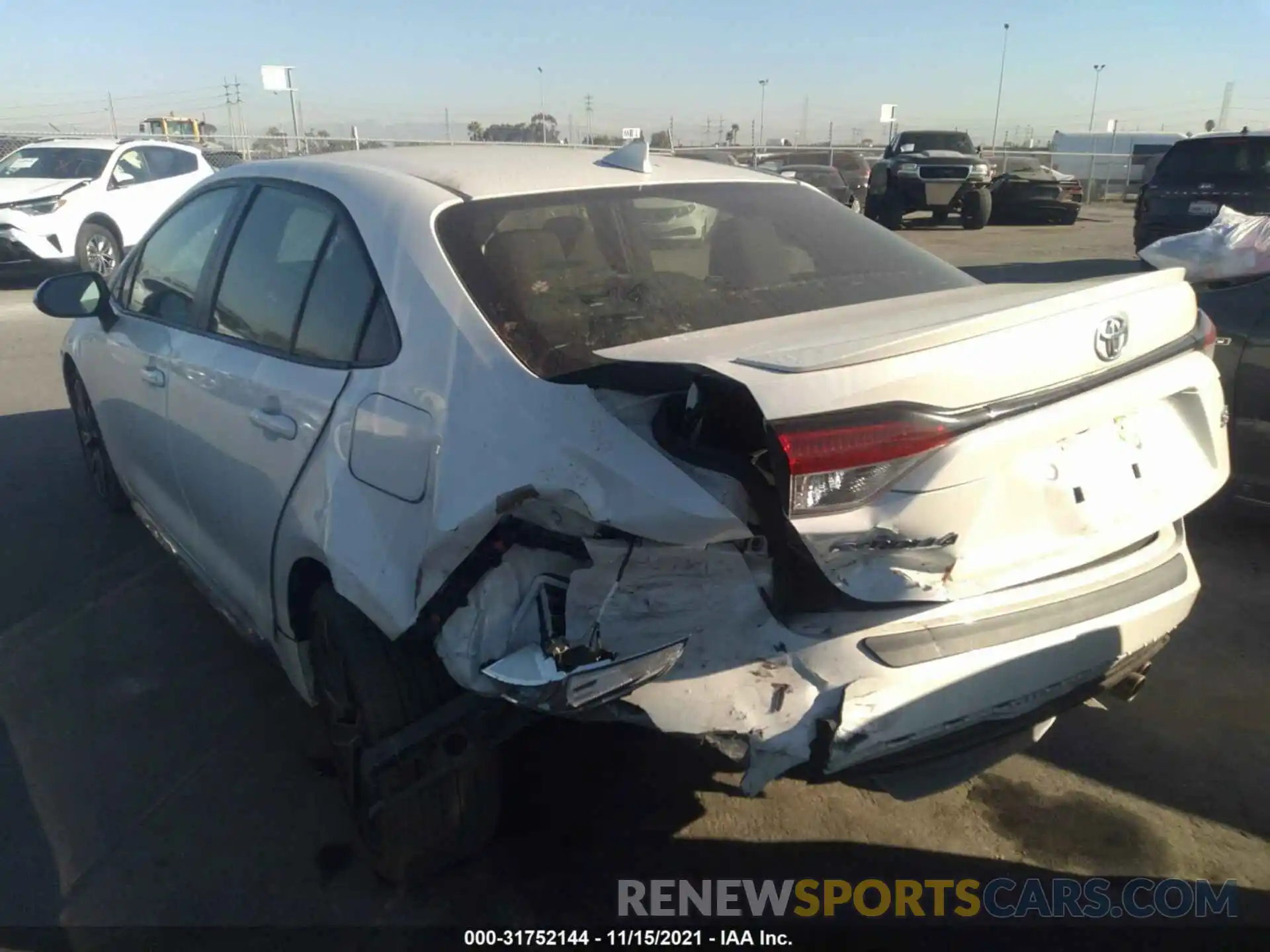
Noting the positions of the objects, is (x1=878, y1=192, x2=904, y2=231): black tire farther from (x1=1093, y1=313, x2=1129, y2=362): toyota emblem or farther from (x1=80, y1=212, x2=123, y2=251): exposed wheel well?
(x1=1093, y1=313, x2=1129, y2=362): toyota emblem

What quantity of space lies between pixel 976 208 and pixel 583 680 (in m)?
20.4

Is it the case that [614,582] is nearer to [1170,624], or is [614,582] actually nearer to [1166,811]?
[1170,624]

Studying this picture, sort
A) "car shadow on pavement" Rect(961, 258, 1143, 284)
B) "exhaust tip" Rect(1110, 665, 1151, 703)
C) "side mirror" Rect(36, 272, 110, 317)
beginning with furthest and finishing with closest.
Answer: "car shadow on pavement" Rect(961, 258, 1143, 284) < "side mirror" Rect(36, 272, 110, 317) < "exhaust tip" Rect(1110, 665, 1151, 703)

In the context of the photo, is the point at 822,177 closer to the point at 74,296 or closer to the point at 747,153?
the point at 747,153

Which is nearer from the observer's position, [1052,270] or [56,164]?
[56,164]

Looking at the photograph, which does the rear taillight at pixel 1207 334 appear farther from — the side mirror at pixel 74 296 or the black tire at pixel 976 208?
the black tire at pixel 976 208

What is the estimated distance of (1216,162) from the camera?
11.5 metres

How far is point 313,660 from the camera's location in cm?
284

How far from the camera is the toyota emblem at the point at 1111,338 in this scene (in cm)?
228

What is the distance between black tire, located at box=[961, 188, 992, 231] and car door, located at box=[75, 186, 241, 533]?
18502 millimetres

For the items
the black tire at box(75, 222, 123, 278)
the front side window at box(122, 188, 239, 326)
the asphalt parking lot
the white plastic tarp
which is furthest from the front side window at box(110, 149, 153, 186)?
the white plastic tarp

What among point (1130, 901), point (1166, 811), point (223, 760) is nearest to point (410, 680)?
point (223, 760)

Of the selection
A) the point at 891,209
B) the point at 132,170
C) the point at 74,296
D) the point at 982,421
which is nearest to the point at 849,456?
the point at 982,421

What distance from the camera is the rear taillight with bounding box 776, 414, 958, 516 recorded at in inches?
74.9
